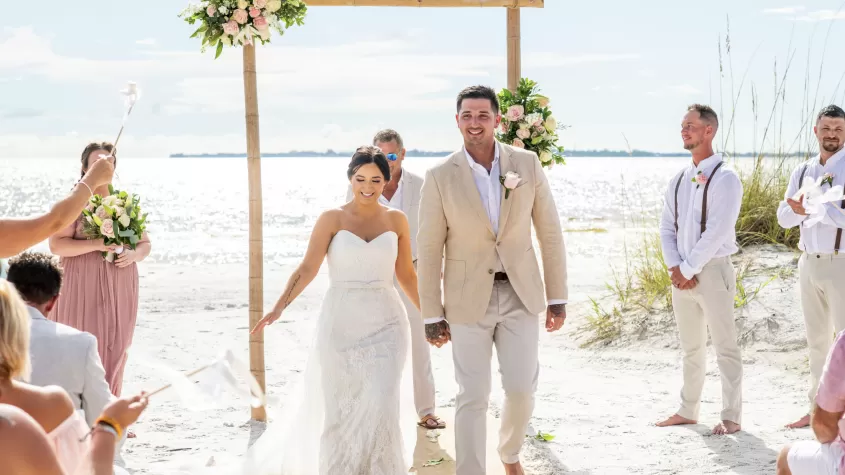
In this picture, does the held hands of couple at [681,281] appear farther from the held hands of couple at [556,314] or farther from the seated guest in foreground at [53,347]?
the seated guest in foreground at [53,347]

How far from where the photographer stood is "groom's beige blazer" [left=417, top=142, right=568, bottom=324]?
5.41 metres

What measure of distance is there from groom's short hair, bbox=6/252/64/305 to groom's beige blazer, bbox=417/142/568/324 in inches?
78.5

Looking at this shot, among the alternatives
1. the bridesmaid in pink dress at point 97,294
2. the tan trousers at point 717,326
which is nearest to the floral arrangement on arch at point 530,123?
the tan trousers at point 717,326

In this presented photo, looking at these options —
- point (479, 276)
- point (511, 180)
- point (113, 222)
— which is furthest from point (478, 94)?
point (113, 222)

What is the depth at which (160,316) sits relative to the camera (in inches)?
513

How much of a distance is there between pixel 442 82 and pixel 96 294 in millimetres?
57265

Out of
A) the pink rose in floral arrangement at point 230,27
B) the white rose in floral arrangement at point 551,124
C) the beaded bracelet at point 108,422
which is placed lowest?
the beaded bracelet at point 108,422

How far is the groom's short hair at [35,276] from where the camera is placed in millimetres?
4152

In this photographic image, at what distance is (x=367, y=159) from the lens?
5965 mm

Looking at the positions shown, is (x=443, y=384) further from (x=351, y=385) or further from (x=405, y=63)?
(x=405, y=63)

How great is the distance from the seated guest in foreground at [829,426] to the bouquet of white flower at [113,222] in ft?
14.4

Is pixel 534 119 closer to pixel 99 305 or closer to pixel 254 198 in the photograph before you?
pixel 254 198

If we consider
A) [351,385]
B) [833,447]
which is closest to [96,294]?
[351,385]

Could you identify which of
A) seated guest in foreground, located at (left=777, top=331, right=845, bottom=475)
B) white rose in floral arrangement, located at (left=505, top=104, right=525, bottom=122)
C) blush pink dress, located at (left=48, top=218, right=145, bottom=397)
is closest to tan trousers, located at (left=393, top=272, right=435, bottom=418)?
white rose in floral arrangement, located at (left=505, top=104, right=525, bottom=122)
